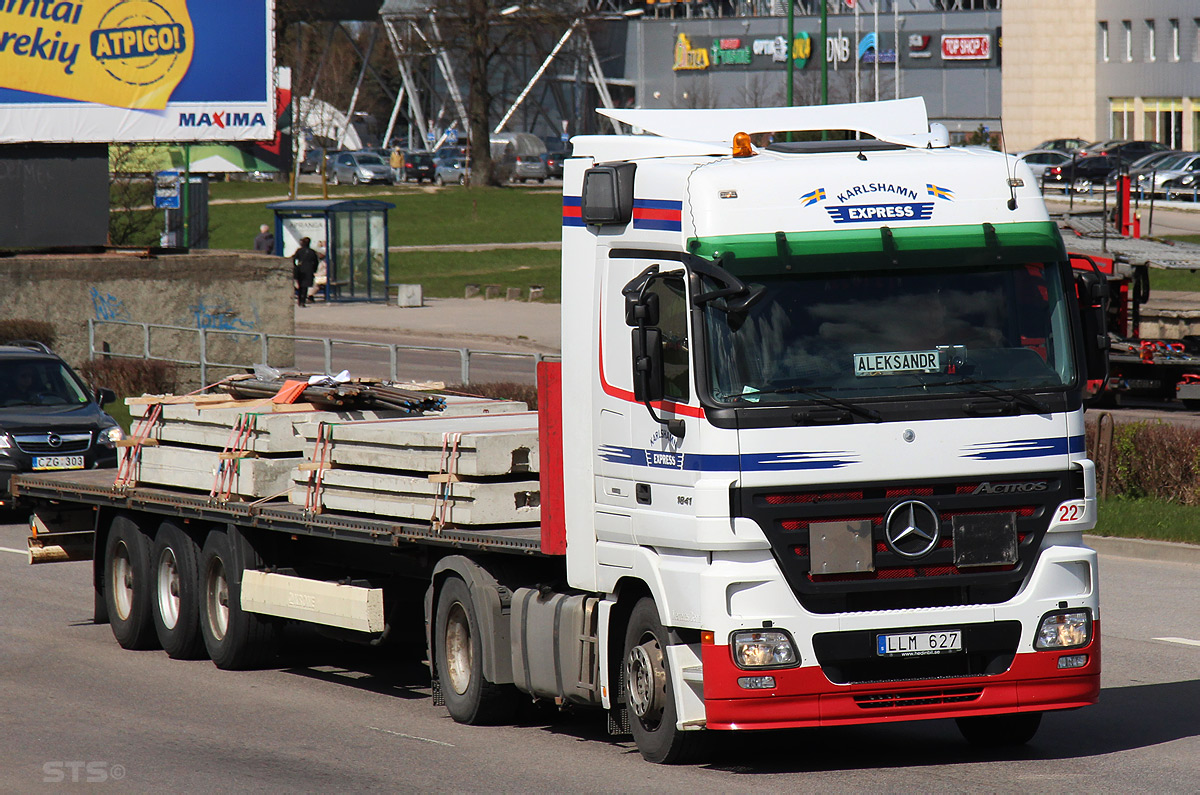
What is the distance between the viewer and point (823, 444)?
8.19 metres

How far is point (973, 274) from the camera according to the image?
852 centimetres

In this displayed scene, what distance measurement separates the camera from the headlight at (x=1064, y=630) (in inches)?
335

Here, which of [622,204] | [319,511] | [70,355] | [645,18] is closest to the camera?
[622,204]

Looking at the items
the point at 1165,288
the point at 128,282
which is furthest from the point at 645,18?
the point at 128,282

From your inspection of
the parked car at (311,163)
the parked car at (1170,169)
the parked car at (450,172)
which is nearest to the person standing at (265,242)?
the parked car at (1170,169)

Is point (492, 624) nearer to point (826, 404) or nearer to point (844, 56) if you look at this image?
point (826, 404)

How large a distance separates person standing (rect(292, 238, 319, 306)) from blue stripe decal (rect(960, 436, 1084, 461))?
140ft

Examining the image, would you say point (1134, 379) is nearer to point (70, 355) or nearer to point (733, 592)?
point (70, 355)

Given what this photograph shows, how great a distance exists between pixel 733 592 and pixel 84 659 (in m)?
6.10

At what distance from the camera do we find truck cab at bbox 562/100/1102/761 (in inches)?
322

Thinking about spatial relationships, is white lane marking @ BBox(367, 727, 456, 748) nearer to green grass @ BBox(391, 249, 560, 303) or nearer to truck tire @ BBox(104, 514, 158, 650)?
truck tire @ BBox(104, 514, 158, 650)

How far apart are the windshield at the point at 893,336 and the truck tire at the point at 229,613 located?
16.1ft

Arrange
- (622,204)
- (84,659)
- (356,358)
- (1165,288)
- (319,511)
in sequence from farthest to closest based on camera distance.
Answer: (1165,288)
(356,358)
(84,659)
(319,511)
(622,204)

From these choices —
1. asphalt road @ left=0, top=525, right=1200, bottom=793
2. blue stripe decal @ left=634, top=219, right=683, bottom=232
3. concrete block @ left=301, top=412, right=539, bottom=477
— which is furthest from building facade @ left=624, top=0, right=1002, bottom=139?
blue stripe decal @ left=634, top=219, right=683, bottom=232
